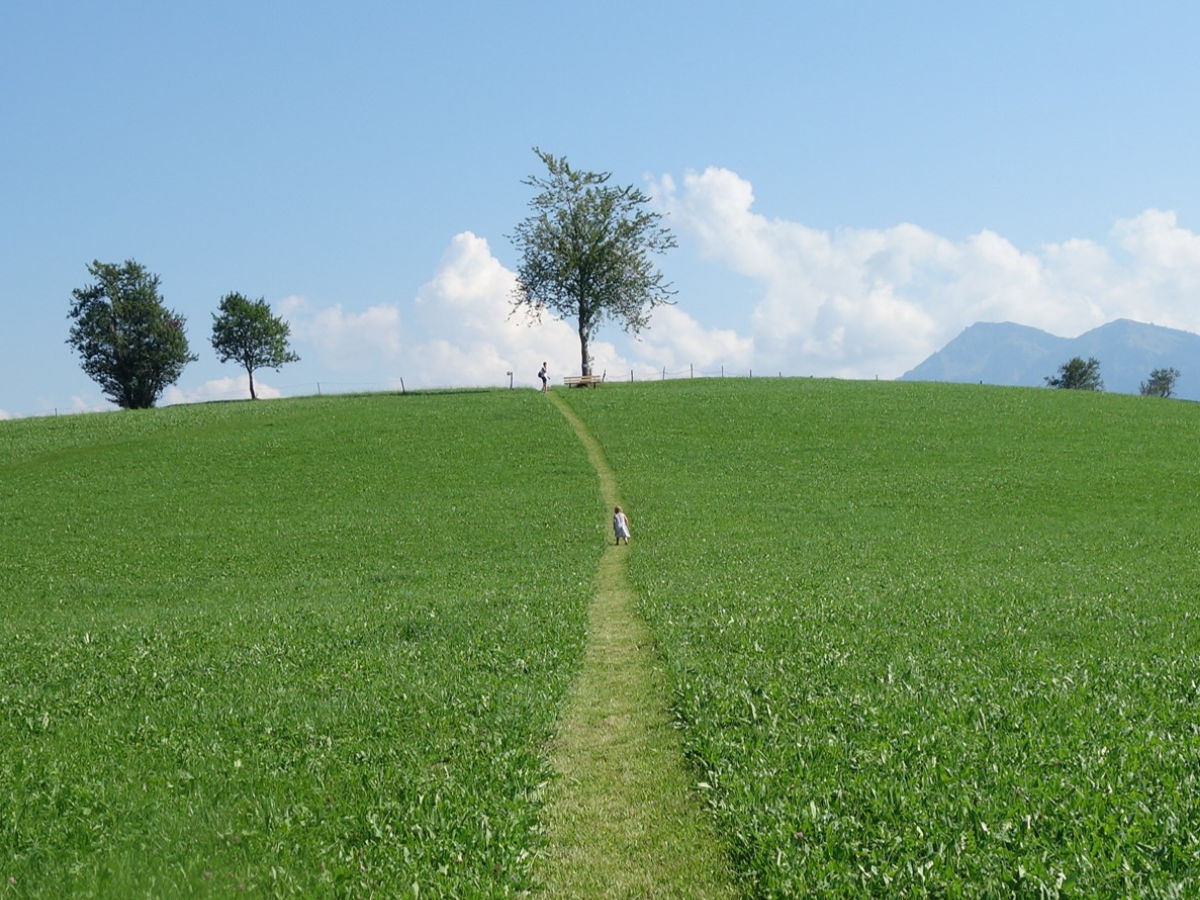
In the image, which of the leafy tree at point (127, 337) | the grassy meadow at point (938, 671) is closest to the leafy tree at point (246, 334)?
the leafy tree at point (127, 337)

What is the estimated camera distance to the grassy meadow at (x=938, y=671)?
8.38m

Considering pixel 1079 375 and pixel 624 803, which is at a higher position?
pixel 1079 375

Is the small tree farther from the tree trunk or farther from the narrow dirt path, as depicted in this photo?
the narrow dirt path

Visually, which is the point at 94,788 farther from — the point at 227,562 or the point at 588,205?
the point at 588,205

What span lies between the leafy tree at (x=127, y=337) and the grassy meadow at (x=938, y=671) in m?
76.0

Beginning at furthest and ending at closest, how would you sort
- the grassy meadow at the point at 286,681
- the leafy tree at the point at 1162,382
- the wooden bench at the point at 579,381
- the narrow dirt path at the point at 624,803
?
the leafy tree at the point at 1162,382
the wooden bench at the point at 579,381
the grassy meadow at the point at 286,681
the narrow dirt path at the point at 624,803

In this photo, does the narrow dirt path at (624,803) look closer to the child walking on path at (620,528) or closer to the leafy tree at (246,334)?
the child walking on path at (620,528)

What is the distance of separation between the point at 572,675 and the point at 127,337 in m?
99.3

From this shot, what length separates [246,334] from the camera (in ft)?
333

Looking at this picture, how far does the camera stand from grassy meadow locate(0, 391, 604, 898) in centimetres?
894

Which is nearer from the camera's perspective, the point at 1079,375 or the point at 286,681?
the point at 286,681

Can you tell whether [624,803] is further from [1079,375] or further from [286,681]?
[1079,375]

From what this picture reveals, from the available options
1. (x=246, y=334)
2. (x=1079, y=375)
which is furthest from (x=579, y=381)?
(x=1079, y=375)

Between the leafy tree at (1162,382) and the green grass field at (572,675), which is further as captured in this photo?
the leafy tree at (1162,382)
